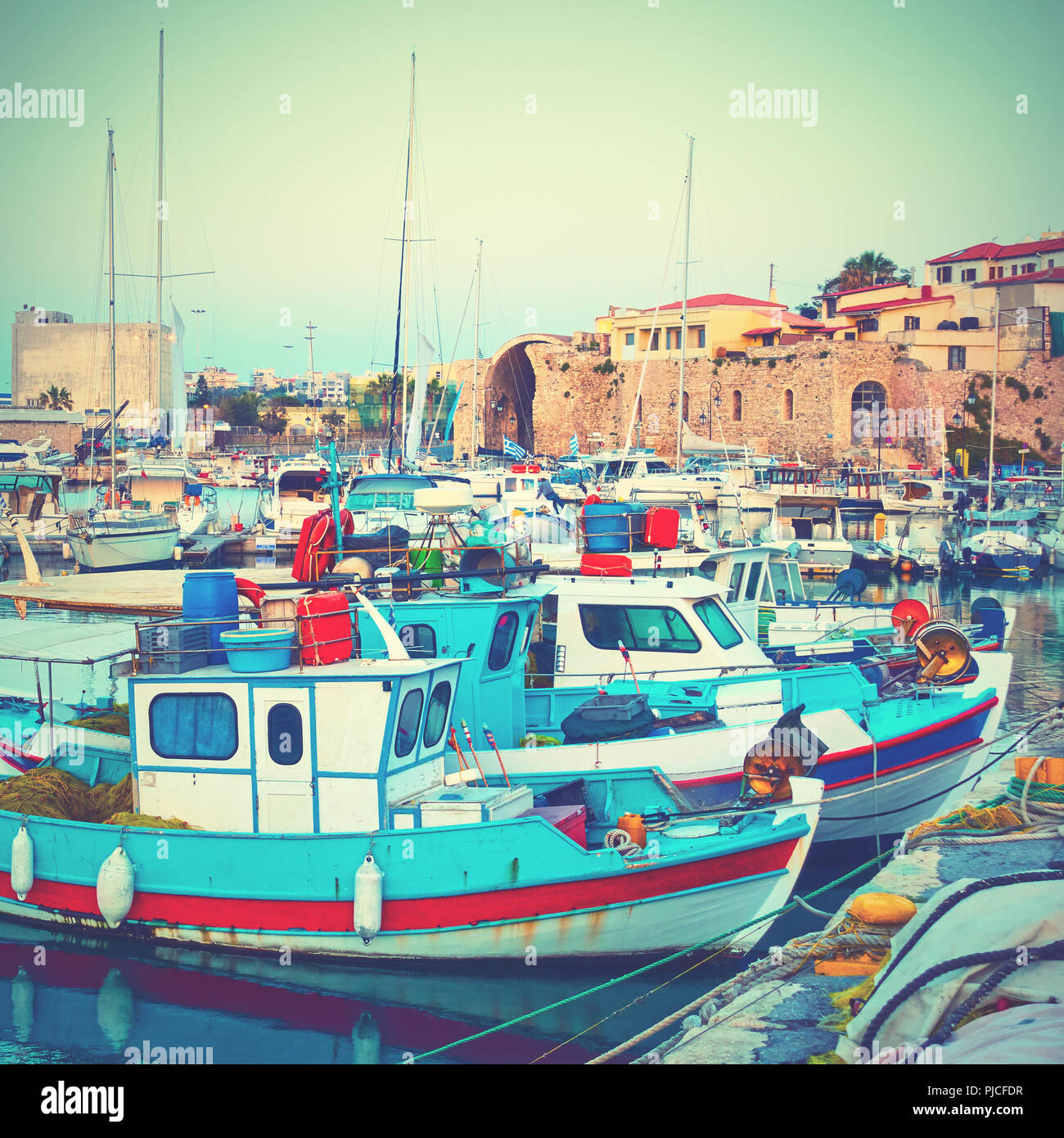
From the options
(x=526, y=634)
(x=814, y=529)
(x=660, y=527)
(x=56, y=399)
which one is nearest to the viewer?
(x=526, y=634)

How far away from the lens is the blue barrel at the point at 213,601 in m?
8.22

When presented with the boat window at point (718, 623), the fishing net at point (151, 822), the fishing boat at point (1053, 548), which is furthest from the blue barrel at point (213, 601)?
the fishing boat at point (1053, 548)

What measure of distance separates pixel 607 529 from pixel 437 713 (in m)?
5.59

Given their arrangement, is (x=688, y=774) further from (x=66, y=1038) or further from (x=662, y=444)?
(x=662, y=444)

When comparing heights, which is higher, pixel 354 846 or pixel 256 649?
pixel 256 649

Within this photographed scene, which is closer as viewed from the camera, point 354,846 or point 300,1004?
point 354,846

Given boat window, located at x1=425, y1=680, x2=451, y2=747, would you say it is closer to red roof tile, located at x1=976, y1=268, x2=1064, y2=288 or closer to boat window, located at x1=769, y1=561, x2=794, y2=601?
boat window, located at x1=769, y1=561, x2=794, y2=601

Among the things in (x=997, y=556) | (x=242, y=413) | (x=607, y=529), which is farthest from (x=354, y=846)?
(x=242, y=413)

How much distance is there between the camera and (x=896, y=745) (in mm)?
9836

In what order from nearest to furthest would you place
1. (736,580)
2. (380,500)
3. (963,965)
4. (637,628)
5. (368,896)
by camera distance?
(963,965)
(368,896)
(637,628)
(736,580)
(380,500)

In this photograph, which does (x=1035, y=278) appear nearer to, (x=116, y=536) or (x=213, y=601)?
(x=116, y=536)
